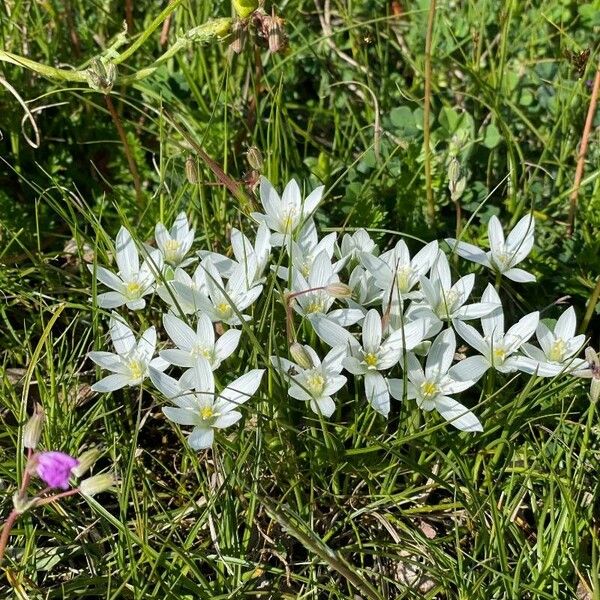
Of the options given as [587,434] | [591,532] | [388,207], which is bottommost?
[591,532]

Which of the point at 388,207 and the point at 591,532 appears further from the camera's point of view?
the point at 388,207

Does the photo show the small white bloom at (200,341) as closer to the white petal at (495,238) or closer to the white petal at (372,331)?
the white petal at (372,331)

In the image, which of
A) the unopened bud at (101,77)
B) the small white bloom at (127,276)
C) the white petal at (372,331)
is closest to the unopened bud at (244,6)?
the unopened bud at (101,77)

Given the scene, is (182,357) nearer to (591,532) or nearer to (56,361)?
(56,361)

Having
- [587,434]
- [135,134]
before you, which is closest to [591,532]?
[587,434]

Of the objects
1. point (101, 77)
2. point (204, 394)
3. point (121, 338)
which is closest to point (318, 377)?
point (204, 394)

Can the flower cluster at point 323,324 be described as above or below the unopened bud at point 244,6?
below

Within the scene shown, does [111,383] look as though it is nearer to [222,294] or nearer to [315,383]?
[222,294]

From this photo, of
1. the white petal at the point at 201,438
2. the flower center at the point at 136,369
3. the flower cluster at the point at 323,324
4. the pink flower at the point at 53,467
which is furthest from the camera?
the flower center at the point at 136,369
